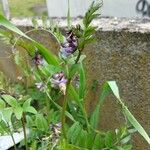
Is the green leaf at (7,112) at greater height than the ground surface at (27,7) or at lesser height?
greater

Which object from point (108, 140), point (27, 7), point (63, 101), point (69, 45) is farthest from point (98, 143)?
point (27, 7)

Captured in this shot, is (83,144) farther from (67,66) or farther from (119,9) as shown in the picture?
(119,9)

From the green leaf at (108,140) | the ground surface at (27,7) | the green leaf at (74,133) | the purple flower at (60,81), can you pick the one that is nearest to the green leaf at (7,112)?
the purple flower at (60,81)

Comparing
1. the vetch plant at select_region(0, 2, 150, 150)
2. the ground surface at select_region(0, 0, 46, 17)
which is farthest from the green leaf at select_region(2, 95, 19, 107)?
the ground surface at select_region(0, 0, 46, 17)

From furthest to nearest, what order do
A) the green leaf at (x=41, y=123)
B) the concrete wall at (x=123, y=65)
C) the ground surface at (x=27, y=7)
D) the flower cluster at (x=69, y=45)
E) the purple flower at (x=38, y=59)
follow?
the ground surface at (x=27, y=7), the concrete wall at (x=123, y=65), the green leaf at (x=41, y=123), the purple flower at (x=38, y=59), the flower cluster at (x=69, y=45)

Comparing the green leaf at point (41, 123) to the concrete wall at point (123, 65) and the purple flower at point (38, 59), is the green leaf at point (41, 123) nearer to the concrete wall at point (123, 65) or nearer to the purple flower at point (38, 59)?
the purple flower at point (38, 59)

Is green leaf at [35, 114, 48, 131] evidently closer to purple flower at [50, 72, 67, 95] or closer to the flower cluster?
purple flower at [50, 72, 67, 95]
